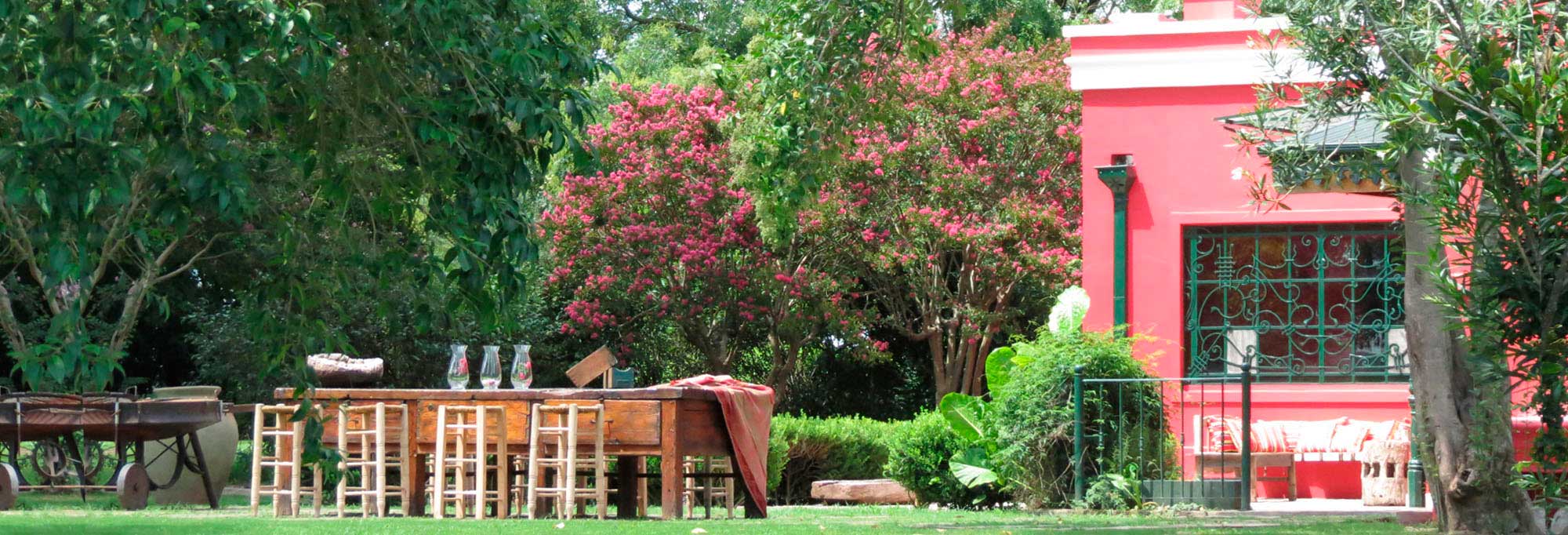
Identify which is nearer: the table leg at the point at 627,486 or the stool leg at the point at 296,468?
the stool leg at the point at 296,468

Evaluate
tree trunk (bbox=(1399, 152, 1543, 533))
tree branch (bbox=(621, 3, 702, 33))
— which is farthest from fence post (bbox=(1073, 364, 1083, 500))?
tree branch (bbox=(621, 3, 702, 33))

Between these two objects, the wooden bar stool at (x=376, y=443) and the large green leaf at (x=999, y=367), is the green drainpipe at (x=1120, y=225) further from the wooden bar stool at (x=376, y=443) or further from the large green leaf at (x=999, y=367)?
the wooden bar stool at (x=376, y=443)

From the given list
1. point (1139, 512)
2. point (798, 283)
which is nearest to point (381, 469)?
point (1139, 512)

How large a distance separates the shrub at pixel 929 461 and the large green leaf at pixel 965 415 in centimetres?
29

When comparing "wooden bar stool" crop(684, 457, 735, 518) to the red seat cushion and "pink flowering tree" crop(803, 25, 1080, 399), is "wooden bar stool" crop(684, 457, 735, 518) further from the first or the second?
"pink flowering tree" crop(803, 25, 1080, 399)

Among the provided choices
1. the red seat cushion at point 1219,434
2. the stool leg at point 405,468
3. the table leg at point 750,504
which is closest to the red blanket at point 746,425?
the table leg at point 750,504

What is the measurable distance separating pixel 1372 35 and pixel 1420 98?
56.9 inches

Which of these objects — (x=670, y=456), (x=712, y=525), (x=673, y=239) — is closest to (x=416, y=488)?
(x=670, y=456)

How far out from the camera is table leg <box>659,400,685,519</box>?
916cm

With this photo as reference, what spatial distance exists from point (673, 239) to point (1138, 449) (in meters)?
9.70

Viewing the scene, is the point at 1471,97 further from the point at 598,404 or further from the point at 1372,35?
the point at 598,404

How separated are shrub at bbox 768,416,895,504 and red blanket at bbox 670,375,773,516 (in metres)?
5.46

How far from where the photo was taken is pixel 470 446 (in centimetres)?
1008

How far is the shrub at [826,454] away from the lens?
612 inches
